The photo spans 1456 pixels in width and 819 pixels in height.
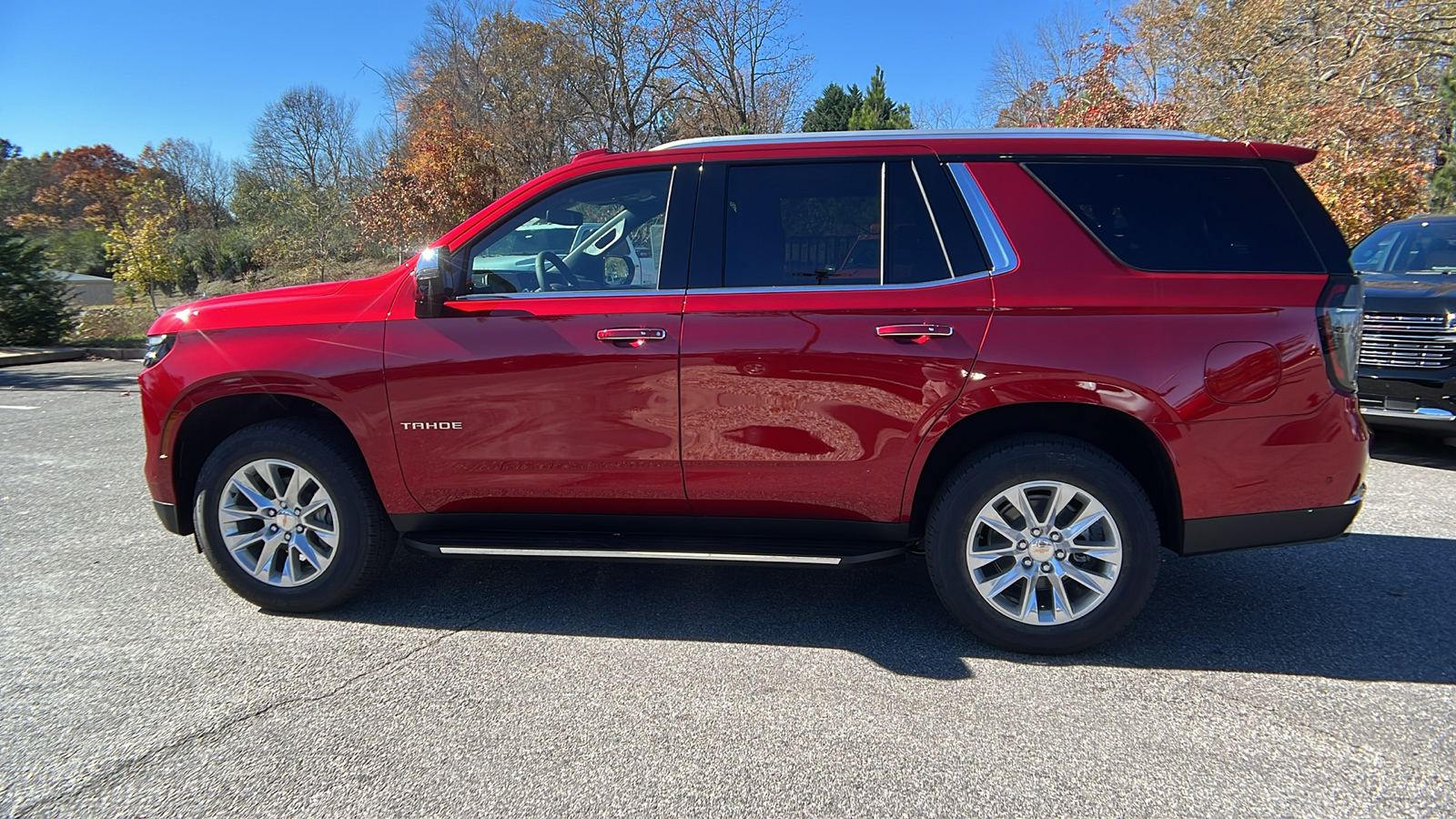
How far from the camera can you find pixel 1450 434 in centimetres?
600

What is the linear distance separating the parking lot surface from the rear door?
27.3 inches

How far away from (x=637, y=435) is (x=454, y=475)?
84 cm

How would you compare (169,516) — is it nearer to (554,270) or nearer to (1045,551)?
(554,270)

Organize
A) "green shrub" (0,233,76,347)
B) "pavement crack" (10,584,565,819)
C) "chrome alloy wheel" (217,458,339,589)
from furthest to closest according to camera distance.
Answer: "green shrub" (0,233,76,347) < "chrome alloy wheel" (217,458,339,589) < "pavement crack" (10,584,565,819)

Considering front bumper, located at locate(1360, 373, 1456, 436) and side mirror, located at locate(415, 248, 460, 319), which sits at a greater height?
side mirror, located at locate(415, 248, 460, 319)

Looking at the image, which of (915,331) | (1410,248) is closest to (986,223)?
(915,331)

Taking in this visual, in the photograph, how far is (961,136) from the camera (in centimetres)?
341

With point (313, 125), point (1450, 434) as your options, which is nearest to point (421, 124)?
point (313, 125)

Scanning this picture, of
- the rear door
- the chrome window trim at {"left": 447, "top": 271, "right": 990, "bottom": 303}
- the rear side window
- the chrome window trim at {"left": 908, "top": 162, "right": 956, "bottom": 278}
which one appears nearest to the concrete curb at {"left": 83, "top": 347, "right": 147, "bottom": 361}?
the chrome window trim at {"left": 447, "top": 271, "right": 990, "bottom": 303}

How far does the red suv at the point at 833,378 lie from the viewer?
3096mm

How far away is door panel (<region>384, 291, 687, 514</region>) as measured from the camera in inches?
131

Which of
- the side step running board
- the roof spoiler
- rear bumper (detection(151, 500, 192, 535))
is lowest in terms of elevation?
the side step running board

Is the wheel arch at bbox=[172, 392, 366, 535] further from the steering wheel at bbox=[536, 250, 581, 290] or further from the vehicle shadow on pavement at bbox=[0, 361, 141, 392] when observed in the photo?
the vehicle shadow on pavement at bbox=[0, 361, 141, 392]

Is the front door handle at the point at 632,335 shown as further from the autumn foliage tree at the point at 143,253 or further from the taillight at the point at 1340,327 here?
the autumn foliage tree at the point at 143,253
